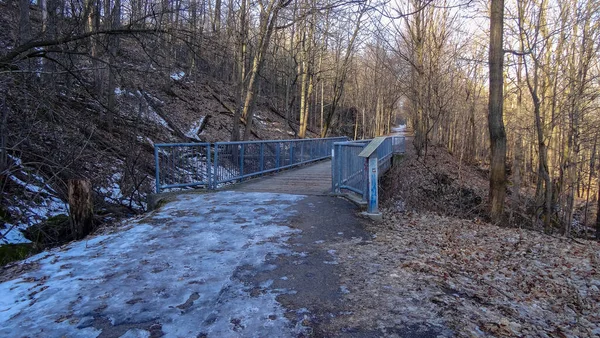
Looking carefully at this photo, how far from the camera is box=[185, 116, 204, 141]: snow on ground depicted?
19500mm

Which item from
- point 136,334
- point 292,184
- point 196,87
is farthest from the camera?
point 196,87

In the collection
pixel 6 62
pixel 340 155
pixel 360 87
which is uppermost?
pixel 360 87

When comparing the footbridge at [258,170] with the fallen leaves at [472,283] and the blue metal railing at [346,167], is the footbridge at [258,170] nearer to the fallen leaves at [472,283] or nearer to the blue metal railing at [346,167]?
the blue metal railing at [346,167]

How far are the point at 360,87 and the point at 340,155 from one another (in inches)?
1469

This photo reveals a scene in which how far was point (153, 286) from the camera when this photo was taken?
12.3 ft

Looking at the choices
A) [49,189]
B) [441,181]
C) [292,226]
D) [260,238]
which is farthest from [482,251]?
[441,181]

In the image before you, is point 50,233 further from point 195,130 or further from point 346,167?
point 195,130

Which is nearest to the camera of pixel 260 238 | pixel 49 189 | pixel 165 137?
pixel 260 238

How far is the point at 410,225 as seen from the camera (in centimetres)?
706

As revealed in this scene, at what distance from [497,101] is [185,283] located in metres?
8.81

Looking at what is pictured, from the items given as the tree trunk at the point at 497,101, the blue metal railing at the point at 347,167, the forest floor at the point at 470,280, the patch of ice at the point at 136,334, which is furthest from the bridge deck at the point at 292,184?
the patch of ice at the point at 136,334

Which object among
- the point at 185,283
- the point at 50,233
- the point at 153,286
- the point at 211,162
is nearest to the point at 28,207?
the point at 50,233

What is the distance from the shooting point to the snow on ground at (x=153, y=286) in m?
3.01

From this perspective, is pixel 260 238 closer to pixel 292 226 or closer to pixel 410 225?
pixel 292 226
